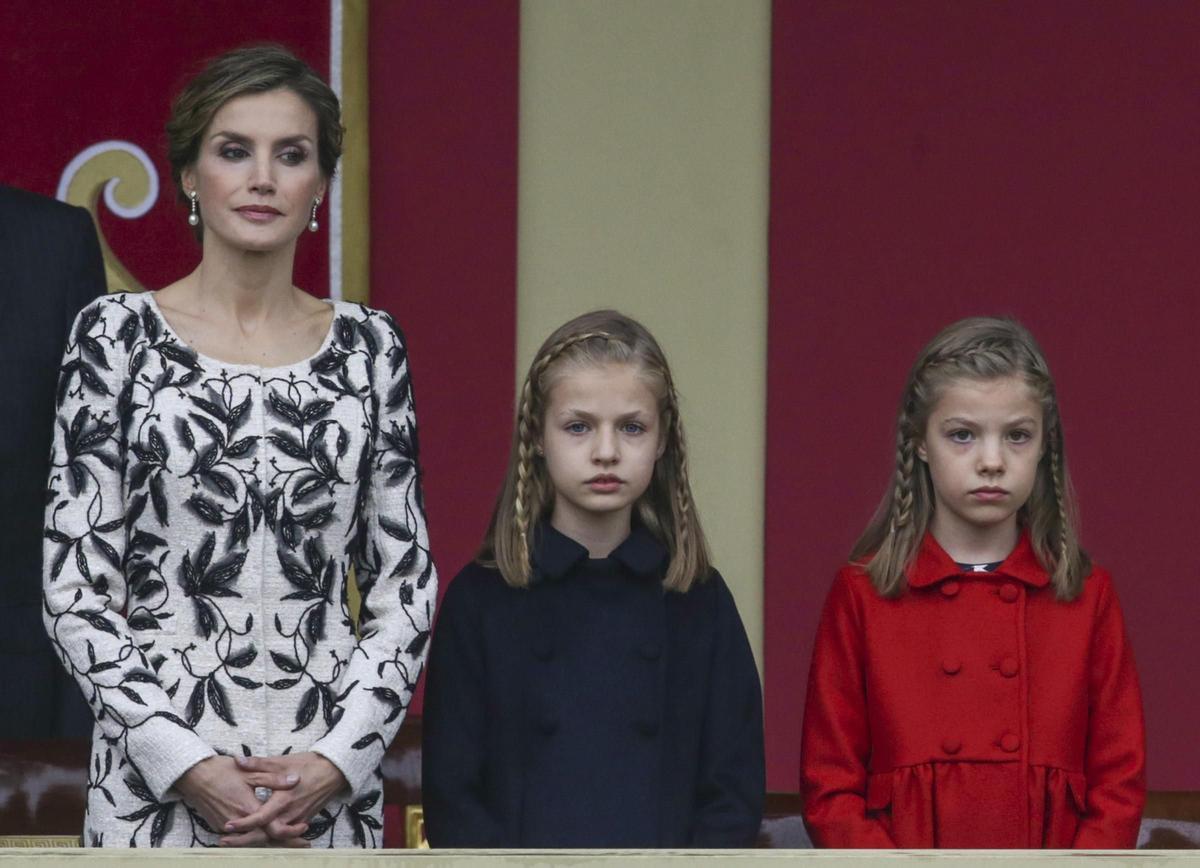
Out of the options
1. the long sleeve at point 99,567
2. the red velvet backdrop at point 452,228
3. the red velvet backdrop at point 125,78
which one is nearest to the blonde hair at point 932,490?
the long sleeve at point 99,567

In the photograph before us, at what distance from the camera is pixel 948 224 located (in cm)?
506

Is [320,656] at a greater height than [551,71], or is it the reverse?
[551,71]

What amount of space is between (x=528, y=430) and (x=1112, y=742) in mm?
991

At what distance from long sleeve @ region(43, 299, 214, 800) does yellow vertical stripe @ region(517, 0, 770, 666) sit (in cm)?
193

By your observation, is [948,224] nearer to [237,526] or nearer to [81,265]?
[81,265]

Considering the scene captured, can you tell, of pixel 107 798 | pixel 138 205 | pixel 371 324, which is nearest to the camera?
pixel 107 798

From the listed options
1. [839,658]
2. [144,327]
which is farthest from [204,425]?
[839,658]

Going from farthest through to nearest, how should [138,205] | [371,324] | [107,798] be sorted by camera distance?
[138,205]
[371,324]
[107,798]

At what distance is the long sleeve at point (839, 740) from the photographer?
136 inches

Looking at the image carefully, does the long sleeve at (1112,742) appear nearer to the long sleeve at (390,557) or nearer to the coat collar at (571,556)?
the coat collar at (571,556)

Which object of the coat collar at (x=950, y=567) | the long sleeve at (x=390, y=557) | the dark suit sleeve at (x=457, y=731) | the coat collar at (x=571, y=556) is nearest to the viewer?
the long sleeve at (x=390, y=557)

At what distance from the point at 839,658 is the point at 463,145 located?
1.87 metres

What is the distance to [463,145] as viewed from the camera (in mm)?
4996

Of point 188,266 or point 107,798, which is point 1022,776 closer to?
point 107,798
